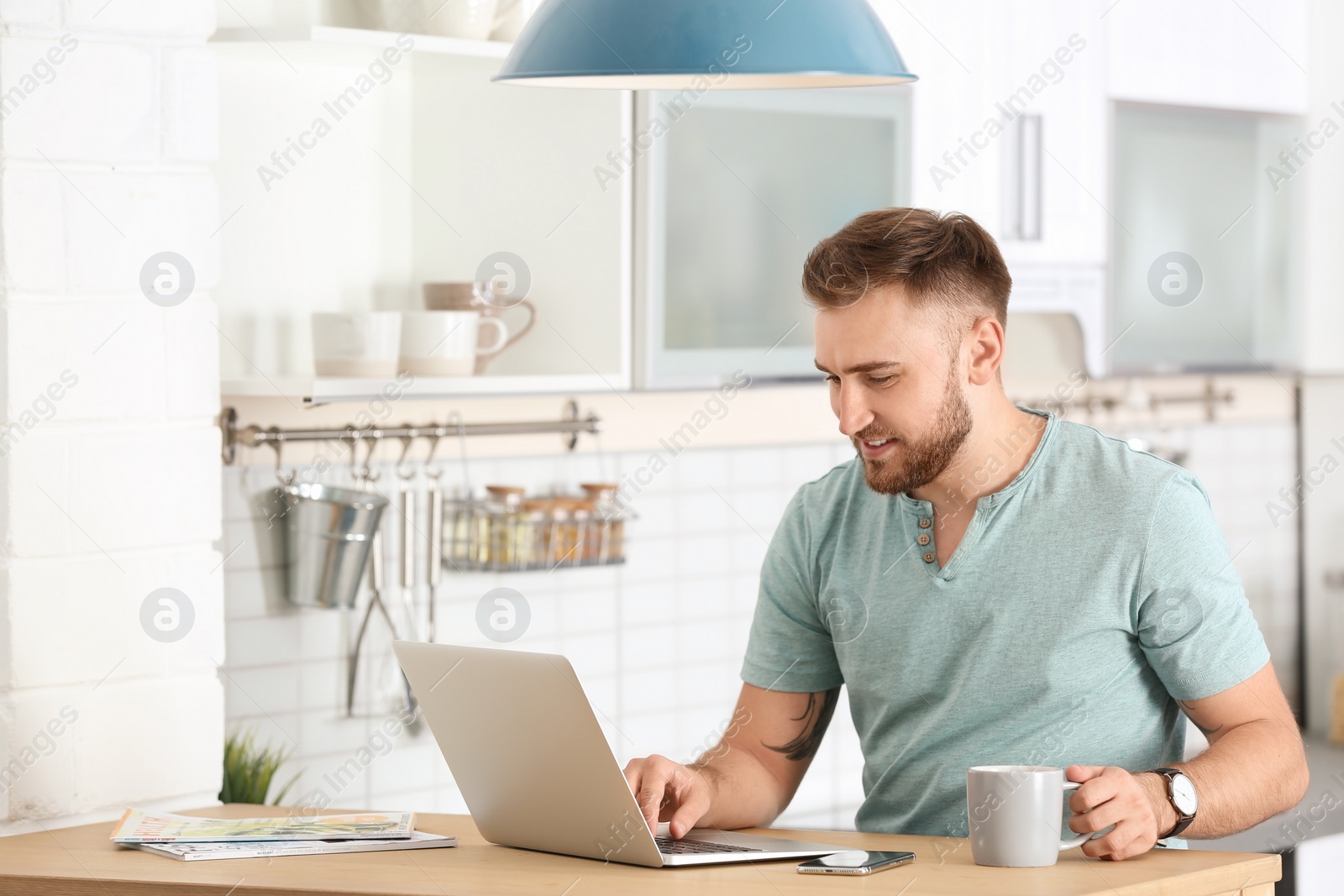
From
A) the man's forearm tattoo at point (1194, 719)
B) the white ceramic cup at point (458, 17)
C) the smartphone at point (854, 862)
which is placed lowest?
the smartphone at point (854, 862)

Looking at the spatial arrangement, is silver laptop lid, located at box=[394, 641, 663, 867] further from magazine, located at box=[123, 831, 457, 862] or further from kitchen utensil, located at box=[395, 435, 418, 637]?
kitchen utensil, located at box=[395, 435, 418, 637]

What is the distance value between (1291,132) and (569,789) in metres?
2.43

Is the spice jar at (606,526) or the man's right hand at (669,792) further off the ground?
the spice jar at (606,526)

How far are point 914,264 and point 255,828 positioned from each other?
90 cm

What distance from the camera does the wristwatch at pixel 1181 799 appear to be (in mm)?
1487

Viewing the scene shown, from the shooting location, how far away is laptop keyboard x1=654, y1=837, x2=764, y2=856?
151 centimetres

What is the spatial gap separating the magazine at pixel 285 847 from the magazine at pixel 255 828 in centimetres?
1

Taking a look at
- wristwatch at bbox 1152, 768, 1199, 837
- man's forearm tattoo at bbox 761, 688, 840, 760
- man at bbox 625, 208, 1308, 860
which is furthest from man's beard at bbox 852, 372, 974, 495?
wristwatch at bbox 1152, 768, 1199, 837

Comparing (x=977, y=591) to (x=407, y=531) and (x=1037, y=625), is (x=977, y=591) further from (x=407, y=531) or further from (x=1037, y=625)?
(x=407, y=531)

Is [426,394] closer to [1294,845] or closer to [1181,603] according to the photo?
[1181,603]

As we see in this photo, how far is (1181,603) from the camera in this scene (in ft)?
5.38

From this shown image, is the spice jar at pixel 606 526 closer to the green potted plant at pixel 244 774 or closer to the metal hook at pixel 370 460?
the metal hook at pixel 370 460

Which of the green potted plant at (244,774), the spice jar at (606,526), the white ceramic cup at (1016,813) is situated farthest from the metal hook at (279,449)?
Answer: the white ceramic cup at (1016,813)

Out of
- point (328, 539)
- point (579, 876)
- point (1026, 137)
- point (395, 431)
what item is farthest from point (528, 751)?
point (1026, 137)
